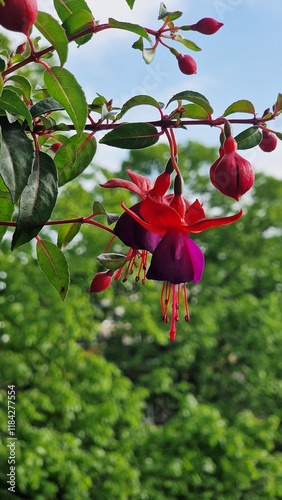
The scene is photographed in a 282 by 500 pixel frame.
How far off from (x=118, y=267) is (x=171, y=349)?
509cm

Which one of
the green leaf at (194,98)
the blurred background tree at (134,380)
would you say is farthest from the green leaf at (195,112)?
the blurred background tree at (134,380)

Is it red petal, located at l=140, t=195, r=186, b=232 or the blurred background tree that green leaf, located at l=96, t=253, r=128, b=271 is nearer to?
red petal, located at l=140, t=195, r=186, b=232

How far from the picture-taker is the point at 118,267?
40 cm

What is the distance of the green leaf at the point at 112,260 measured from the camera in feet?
1.29

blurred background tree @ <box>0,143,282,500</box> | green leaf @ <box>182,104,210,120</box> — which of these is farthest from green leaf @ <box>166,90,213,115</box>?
blurred background tree @ <box>0,143,282,500</box>

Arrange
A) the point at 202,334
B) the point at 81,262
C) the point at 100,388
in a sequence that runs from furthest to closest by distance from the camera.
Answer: the point at 202,334 < the point at 81,262 < the point at 100,388

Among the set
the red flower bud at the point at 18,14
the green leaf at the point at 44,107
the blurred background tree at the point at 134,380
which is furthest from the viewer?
the blurred background tree at the point at 134,380

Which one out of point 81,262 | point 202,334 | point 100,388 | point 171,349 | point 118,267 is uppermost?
point 118,267

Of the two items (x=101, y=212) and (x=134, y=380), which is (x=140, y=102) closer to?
(x=101, y=212)

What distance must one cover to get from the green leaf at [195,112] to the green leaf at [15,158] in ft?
0.31

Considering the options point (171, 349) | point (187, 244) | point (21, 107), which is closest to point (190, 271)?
point (187, 244)

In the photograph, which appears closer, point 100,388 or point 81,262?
point 100,388

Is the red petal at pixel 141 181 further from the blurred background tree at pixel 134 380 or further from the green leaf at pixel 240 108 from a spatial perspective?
the blurred background tree at pixel 134 380

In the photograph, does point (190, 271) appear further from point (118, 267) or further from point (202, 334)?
point (202, 334)
